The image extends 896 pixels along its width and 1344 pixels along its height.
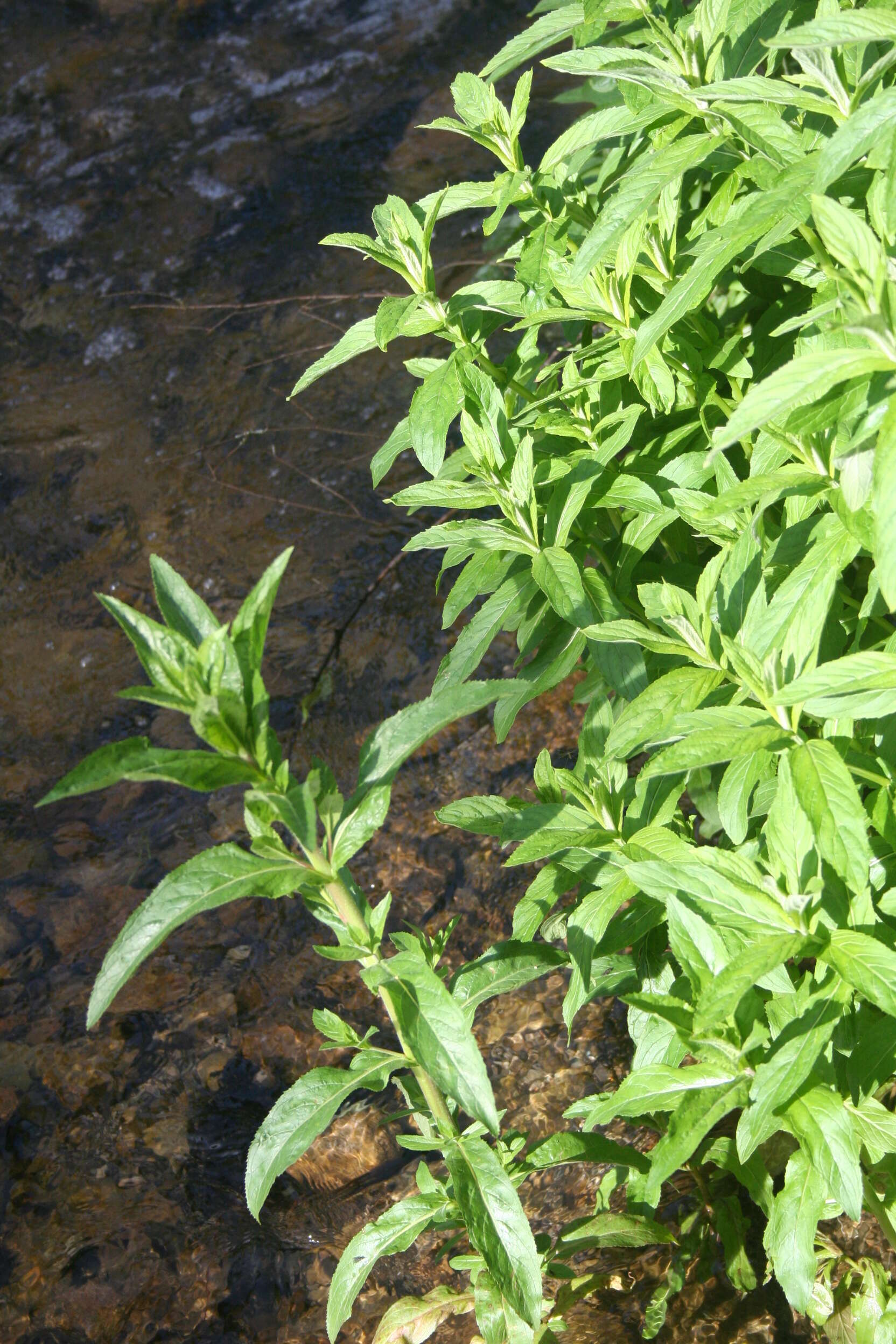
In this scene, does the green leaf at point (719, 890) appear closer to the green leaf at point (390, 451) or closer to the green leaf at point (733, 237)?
the green leaf at point (733, 237)

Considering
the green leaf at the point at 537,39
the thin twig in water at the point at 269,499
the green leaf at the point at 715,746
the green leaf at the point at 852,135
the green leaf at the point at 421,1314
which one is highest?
the green leaf at the point at 537,39

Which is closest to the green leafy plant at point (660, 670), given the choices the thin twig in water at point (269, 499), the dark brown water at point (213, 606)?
the dark brown water at point (213, 606)

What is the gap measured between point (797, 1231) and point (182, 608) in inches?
47.3

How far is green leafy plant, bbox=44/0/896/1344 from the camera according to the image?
1304 millimetres

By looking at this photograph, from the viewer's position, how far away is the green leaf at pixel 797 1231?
58.0 inches

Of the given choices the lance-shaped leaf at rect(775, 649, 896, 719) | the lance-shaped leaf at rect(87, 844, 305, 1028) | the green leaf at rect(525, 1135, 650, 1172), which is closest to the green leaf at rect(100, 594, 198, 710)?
the lance-shaped leaf at rect(87, 844, 305, 1028)

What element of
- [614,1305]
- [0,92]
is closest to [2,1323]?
[614,1305]

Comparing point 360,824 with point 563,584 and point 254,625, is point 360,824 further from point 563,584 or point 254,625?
point 563,584

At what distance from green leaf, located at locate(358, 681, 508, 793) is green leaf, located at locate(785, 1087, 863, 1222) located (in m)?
0.73

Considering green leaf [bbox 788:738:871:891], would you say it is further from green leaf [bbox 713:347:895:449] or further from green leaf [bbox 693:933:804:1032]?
green leaf [bbox 713:347:895:449]

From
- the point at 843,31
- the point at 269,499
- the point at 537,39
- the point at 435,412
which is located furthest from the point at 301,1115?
the point at 269,499

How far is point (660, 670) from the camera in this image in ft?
6.63

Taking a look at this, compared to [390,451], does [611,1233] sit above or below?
below

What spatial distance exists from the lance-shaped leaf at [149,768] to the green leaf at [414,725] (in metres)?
0.18
